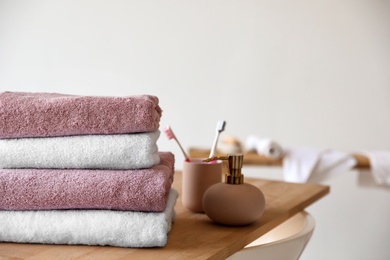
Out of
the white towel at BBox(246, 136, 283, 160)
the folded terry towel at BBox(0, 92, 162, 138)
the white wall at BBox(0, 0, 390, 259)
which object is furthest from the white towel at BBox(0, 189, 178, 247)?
the white wall at BBox(0, 0, 390, 259)

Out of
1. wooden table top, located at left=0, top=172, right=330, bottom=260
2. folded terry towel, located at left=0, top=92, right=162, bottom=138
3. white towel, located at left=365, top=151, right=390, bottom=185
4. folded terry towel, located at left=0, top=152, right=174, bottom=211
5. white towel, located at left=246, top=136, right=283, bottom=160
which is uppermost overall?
folded terry towel, located at left=0, top=92, right=162, bottom=138

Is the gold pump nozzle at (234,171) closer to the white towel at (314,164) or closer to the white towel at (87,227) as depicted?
the white towel at (87,227)

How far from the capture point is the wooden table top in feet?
2.60

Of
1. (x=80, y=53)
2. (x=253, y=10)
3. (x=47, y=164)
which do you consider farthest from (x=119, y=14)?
(x=47, y=164)

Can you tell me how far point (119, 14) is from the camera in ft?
9.91

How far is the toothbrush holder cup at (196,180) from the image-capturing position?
41.7 inches

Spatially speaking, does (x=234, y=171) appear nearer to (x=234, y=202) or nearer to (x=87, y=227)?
(x=234, y=202)

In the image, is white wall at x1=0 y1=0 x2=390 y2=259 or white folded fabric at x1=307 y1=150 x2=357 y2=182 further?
white wall at x1=0 y1=0 x2=390 y2=259

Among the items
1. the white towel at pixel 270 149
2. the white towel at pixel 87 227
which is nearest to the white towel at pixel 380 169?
the white towel at pixel 270 149

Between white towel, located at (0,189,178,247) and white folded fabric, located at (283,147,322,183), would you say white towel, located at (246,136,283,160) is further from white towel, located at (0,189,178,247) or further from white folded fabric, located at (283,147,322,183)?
white towel, located at (0,189,178,247)

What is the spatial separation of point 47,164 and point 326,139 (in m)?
1.97

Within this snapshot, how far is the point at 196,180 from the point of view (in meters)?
1.07

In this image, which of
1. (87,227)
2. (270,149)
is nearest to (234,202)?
(87,227)

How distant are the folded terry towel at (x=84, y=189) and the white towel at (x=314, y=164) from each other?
52.1 inches
